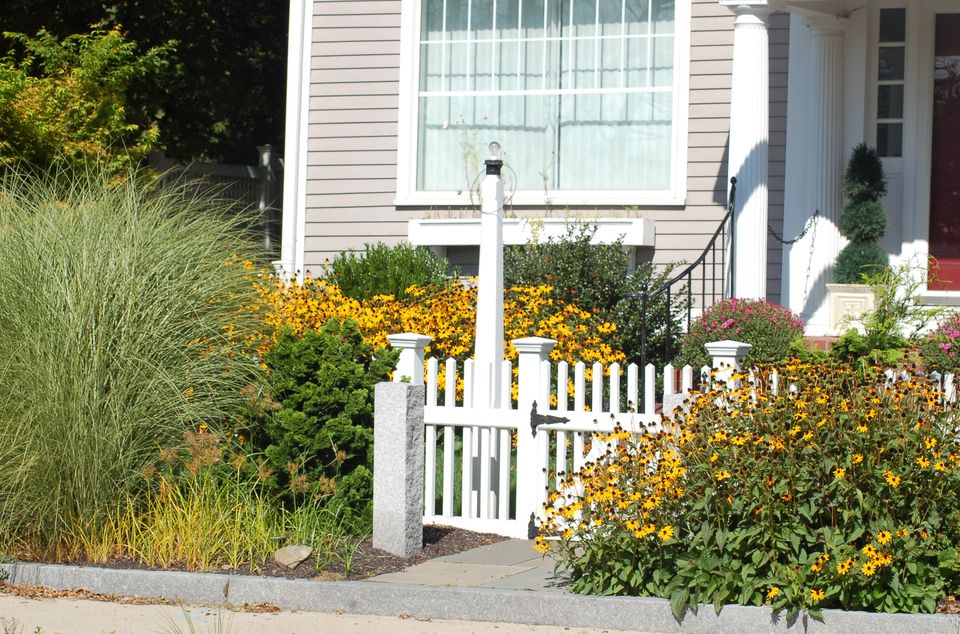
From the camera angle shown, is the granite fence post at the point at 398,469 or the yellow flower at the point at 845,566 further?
the granite fence post at the point at 398,469

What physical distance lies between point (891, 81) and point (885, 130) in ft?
1.38

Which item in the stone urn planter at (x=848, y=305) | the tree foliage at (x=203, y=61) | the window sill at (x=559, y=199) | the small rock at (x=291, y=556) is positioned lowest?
the small rock at (x=291, y=556)

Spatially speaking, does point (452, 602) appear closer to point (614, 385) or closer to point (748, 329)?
point (614, 385)

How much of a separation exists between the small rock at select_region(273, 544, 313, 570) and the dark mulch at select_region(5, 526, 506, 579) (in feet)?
0.08

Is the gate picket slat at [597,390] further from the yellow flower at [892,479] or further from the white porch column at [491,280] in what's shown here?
the yellow flower at [892,479]

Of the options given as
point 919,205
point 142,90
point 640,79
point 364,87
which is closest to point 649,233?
point 640,79

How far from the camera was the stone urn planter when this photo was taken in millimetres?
10258

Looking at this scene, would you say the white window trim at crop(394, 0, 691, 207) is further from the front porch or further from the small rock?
the small rock

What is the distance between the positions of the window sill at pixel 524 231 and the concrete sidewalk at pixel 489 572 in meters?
5.07

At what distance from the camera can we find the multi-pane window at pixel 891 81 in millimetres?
10977

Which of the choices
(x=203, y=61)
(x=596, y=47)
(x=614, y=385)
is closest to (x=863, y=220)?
(x=596, y=47)

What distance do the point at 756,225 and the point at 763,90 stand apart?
1082 mm

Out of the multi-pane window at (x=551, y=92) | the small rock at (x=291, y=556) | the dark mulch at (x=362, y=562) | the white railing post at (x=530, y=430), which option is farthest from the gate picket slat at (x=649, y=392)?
the multi-pane window at (x=551, y=92)

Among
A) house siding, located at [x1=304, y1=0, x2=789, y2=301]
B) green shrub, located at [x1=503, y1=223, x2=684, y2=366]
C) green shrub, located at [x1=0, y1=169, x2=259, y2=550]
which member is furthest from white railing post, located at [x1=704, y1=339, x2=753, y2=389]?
house siding, located at [x1=304, y1=0, x2=789, y2=301]
